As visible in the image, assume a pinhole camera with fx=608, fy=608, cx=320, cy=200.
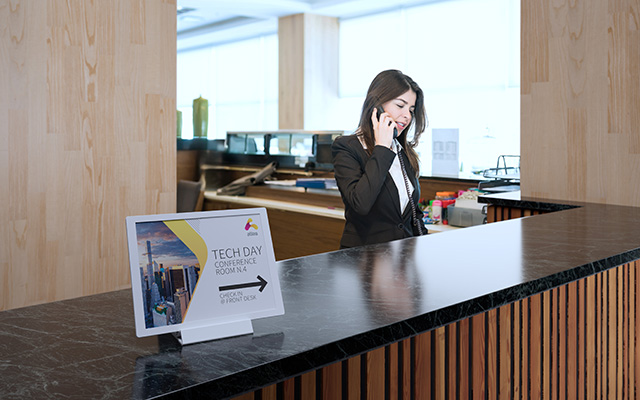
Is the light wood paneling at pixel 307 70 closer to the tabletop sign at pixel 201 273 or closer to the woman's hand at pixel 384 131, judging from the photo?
the woman's hand at pixel 384 131

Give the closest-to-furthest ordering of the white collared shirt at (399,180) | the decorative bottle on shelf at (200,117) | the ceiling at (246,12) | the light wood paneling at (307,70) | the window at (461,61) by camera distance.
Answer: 1. the white collared shirt at (399,180)
2. the decorative bottle on shelf at (200,117)
3. the window at (461,61)
4. the ceiling at (246,12)
5. the light wood paneling at (307,70)

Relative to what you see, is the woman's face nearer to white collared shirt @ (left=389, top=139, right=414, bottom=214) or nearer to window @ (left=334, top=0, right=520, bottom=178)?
white collared shirt @ (left=389, top=139, right=414, bottom=214)

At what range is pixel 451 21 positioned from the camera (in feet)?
24.7

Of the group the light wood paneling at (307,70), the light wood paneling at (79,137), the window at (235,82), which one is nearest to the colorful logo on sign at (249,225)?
the light wood paneling at (79,137)

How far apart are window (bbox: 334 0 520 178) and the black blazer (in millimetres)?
4118

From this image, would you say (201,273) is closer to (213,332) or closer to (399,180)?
(213,332)

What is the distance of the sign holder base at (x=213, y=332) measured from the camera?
93cm

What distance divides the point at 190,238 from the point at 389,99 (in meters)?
1.63

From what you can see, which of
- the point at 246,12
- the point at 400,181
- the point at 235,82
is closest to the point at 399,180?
the point at 400,181

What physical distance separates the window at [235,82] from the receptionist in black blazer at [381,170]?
24.1 feet

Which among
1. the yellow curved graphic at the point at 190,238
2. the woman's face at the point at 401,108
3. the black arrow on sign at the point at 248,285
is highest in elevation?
the woman's face at the point at 401,108

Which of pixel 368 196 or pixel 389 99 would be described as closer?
pixel 368 196

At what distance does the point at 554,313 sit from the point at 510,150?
582cm

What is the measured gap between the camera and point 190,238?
37.6 inches
